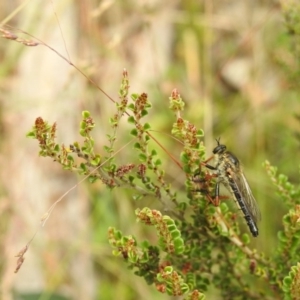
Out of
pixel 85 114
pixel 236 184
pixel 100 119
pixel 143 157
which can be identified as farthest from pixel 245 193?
pixel 100 119

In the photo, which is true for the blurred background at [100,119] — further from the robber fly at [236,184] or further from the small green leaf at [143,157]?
the small green leaf at [143,157]

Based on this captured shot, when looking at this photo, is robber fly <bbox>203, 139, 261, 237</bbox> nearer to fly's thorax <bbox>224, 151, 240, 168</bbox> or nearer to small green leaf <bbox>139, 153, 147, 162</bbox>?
fly's thorax <bbox>224, 151, 240, 168</bbox>

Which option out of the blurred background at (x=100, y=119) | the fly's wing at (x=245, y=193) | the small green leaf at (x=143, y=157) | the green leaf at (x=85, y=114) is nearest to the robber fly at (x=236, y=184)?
the fly's wing at (x=245, y=193)

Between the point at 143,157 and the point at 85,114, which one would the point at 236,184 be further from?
the point at 85,114

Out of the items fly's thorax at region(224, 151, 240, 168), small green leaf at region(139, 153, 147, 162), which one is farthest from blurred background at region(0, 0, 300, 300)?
small green leaf at region(139, 153, 147, 162)

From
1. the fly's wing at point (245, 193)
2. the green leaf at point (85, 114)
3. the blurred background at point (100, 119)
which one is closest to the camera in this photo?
the green leaf at point (85, 114)

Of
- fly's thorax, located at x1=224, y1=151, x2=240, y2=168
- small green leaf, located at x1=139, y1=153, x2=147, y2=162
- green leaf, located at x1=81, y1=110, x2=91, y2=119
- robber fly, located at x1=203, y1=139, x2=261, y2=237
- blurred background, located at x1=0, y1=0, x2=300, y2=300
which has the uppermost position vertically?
blurred background, located at x1=0, y1=0, x2=300, y2=300

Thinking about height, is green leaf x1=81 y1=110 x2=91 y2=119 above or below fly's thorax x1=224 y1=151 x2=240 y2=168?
below

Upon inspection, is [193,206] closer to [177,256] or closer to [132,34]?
[177,256]
